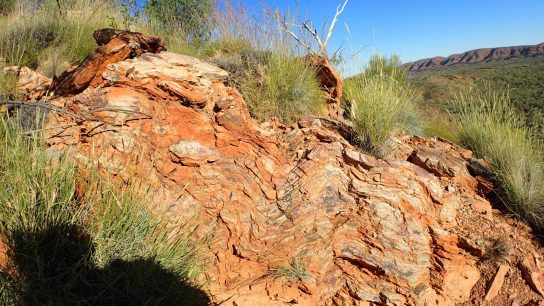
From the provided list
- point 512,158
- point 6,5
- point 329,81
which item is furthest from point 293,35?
point 6,5

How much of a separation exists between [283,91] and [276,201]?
78.1 inches

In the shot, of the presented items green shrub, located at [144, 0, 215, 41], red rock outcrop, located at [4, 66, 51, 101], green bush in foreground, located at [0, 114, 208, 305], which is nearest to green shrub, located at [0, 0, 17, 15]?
green shrub, located at [144, 0, 215, 41]

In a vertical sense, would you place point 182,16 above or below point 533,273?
above

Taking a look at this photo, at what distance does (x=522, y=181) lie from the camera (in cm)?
414

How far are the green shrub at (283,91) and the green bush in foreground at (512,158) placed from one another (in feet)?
7.77

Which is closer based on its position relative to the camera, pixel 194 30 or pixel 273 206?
pixel 273 206

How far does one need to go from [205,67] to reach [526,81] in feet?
87.2

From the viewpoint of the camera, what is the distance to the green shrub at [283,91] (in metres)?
4.81

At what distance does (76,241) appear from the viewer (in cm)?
239

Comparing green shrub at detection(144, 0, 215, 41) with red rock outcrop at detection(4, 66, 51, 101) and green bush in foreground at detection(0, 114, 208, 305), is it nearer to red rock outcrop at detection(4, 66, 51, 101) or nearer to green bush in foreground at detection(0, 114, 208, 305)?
red rock outcrop at detection(4, 66, 51, 101)

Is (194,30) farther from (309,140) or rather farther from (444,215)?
(444,215)

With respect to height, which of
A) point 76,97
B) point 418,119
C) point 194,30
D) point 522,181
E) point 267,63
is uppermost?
point 194,30

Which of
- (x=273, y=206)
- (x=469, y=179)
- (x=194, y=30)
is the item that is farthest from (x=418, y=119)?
(x=194, y=30)

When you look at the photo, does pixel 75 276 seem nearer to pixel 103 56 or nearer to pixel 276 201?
pixel 276 201
